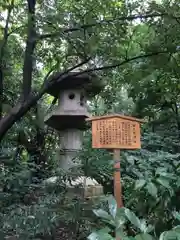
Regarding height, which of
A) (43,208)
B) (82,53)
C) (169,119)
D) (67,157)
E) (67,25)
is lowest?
(43,208)

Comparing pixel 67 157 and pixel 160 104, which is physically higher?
pixel 160 104

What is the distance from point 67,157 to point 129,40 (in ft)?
9.75

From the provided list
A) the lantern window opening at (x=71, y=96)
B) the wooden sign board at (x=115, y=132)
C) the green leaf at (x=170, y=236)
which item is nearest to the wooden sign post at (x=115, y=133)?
the wooden sign board at (x=115, y=132)

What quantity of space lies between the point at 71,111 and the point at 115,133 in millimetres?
3043

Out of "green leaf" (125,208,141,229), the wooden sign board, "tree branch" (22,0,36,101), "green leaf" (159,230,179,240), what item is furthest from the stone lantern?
"green leaf" (159,230,179,240)

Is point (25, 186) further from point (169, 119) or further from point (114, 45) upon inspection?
point (169, 119)

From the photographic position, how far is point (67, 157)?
5.81m

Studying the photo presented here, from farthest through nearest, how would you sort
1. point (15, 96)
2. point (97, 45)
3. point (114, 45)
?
point (15, 96)
point (114, 45)
point (97, 45)

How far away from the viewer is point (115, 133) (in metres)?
2.79

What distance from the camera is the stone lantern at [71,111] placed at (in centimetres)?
574

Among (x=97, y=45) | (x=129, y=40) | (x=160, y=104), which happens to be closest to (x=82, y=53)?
(x=97, y=45)

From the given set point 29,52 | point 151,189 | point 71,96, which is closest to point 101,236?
point 151,189

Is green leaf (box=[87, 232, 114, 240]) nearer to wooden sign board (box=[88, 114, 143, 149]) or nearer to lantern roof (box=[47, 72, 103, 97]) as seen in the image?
wooden sign board (box=[88, 114, 143, 149])

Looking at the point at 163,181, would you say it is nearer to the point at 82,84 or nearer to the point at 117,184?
the point at 117,184
